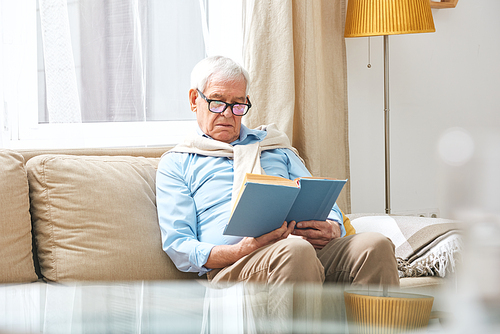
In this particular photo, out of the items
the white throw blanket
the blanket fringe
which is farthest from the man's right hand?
the blanket fringe

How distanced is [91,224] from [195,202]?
12.8 inches

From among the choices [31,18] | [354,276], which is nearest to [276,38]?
[31,18]

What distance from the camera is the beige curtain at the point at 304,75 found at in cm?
211

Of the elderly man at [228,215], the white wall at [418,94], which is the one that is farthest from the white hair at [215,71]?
the white wall at [418,94]

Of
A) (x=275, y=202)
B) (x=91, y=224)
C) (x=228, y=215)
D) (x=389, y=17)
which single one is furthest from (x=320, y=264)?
(x=389, y=17)

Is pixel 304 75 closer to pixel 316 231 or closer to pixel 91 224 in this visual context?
pixel 316 231

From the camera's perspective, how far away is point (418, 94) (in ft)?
9.05

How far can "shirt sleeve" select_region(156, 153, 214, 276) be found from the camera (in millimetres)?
1358

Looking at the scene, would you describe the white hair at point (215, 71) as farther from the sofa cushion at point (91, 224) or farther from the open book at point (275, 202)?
the open book at point (275, 202)

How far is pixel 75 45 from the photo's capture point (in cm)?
183

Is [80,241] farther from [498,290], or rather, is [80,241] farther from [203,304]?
[498,290]

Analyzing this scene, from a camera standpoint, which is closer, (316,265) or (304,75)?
(316,265)

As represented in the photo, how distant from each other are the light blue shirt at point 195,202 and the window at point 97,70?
406mm

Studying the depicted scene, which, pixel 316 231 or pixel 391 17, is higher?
pixel 391 17
